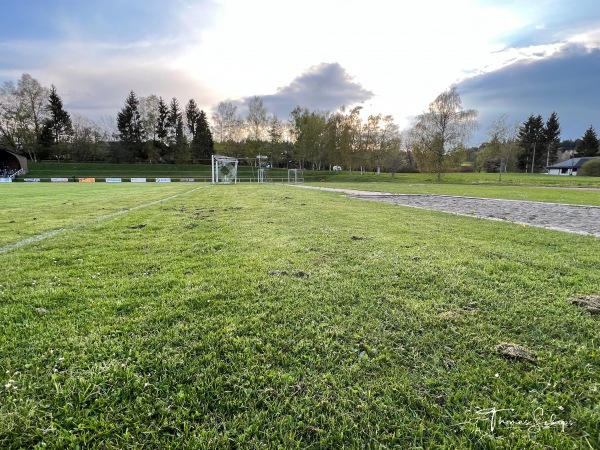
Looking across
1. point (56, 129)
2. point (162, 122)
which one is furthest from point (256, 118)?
point (56, 129)

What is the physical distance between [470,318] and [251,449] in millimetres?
2022

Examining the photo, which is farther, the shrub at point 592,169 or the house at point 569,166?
the house at point 569,166

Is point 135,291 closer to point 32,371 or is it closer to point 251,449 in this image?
point 32,371

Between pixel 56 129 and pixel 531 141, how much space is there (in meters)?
100

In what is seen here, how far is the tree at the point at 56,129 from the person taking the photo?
194 ft

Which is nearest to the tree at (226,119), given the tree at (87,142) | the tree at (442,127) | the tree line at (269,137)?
the tree line at (269,137)

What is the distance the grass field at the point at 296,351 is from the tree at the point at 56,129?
71744mm

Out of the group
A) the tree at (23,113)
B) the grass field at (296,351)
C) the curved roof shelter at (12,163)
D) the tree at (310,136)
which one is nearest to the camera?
the grass field at (296,351)

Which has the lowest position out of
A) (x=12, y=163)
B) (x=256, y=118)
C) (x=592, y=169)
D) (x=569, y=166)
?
(x=592, y=169)

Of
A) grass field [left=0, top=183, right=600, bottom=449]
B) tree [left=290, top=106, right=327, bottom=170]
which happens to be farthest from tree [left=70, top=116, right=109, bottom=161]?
grass field [left=0, top=183, right=600, bottom=449]

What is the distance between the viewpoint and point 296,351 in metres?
2.17

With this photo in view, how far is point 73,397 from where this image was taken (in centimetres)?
173

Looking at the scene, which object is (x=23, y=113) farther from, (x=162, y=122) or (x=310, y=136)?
(x=310, y=136)

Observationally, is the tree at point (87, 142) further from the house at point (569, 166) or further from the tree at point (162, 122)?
the house at point (569, 166)
